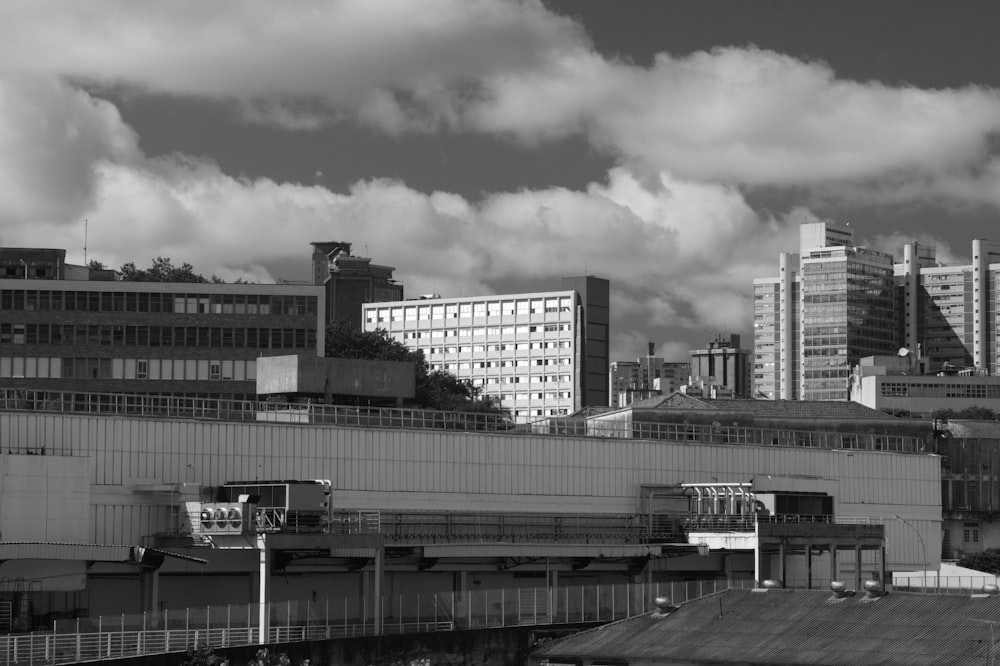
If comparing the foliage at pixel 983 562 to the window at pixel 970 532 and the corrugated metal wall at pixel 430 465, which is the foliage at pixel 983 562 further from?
the corrugated metal wall at pixel 430 465

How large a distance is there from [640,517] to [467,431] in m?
10.8

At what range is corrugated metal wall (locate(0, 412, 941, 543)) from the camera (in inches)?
2746

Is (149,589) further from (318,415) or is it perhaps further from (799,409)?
(799,409)

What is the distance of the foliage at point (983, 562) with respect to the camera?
129m

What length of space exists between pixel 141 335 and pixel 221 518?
217ft

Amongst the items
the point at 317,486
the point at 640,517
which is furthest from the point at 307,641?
the point at 640,517

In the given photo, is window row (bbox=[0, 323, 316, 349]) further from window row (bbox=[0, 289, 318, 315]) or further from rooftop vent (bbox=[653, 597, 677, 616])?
rooftop vent (bbox=[653, 597, 677, 616])

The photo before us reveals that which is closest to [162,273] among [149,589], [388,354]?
[388,354]

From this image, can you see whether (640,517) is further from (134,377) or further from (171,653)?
(134,377)

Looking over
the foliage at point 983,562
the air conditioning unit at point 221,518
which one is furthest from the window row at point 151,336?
the air conditioning unit at point 221,518

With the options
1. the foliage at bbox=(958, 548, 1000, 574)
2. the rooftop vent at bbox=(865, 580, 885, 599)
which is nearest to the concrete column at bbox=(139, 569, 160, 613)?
the rooftop vent at bbox=(865, 580, 885, 599)

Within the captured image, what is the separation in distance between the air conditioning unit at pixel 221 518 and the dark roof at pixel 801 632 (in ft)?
42.9

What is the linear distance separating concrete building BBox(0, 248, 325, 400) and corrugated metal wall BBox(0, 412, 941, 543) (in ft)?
161

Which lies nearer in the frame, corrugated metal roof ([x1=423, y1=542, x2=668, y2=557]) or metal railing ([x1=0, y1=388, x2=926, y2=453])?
metal railing ([x1=0, y1=388, x2=926, y2=453])
